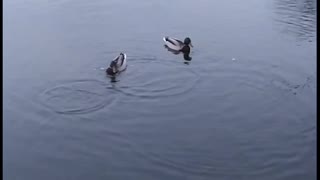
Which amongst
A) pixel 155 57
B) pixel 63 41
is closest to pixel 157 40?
pixel 155 57

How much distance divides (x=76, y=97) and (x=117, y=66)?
189 cm

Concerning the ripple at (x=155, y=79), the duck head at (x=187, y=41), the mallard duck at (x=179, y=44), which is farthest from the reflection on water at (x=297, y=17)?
the ripple at (x=155, y=79)

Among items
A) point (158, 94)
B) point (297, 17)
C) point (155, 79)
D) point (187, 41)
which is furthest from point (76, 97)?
point (297, 17)

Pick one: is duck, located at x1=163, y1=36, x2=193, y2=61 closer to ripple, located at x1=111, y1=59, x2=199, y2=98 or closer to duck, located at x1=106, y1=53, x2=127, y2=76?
ripple, located at x1=111, y1=59, x2=199, y2=98

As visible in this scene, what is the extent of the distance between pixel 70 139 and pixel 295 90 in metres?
6.51

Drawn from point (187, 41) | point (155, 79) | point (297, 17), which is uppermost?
point (297, 17)

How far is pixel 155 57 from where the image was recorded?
18906mm

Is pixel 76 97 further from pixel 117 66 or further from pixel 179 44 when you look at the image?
pixel 179 44

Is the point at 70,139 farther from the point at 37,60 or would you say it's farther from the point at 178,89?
the point at 37,60

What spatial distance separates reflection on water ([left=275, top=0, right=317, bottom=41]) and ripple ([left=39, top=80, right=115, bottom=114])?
26.5 feet

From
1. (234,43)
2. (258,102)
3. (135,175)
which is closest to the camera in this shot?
(135,175)

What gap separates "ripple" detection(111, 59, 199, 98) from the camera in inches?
647

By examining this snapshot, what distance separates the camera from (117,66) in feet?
57.0

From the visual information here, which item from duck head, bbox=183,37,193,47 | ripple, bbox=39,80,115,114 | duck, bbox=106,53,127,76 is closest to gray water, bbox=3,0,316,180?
ripple, bbox=39,80,115,114
